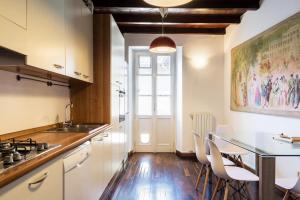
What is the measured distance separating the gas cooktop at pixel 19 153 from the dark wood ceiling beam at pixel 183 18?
3348 mm

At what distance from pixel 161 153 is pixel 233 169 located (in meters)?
3.36

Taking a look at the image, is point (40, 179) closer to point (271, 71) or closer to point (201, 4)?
point (271, 71)

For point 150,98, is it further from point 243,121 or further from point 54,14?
point 54,14

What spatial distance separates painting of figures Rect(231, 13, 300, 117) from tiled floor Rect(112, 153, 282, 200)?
114 centimetres

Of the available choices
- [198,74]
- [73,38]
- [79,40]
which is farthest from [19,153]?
[198,74]

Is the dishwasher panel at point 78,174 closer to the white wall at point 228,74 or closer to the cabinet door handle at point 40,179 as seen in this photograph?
the cabinet door handle at point 40,179

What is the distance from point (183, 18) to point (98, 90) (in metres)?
2.15

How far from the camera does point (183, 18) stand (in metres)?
4.52

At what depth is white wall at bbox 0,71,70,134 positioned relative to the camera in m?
1.98

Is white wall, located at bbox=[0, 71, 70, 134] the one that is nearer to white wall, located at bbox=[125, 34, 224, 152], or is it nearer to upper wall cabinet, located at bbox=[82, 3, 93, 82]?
upper wall cabinet, located at bbox=[82, 3, 93, 82]

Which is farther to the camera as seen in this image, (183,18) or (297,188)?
(183,18)

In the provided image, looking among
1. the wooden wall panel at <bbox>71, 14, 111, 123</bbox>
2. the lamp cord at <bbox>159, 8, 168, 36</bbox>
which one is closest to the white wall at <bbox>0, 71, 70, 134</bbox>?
the wooden wall panel at <bbox>71, 14, 111, 123</bbox>

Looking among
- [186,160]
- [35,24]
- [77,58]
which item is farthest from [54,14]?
[186,160]

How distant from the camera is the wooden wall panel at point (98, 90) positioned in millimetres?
3352
